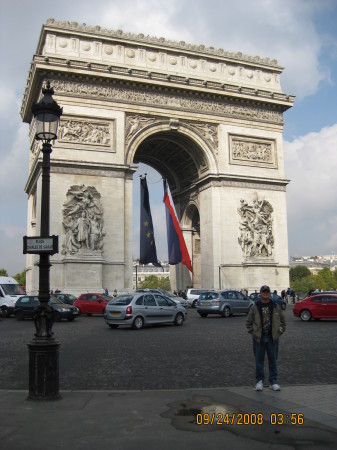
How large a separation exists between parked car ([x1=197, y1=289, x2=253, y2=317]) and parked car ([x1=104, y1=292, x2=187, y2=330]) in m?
4.67

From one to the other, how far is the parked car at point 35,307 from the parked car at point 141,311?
4013mm

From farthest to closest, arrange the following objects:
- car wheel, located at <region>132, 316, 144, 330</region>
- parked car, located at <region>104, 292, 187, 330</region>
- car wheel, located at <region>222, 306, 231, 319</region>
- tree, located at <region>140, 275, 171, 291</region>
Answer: tree, located at <region>140, 275, 171, 291</region>
car wheel, located at <region>222, 306, 231, 319</region>
car wheel, located at <region>132, 316, 144, 330</region>
parked car, located at <region>104, 292, 187, 330</region>

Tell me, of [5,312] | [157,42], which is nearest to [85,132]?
[157,42]

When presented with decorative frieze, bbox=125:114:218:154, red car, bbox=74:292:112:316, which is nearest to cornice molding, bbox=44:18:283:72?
decorative frieze, bbox=125:114:218:154

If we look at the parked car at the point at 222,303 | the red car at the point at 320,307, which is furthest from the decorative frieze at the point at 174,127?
the red car at the point at 320,307

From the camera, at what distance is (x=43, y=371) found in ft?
22.4

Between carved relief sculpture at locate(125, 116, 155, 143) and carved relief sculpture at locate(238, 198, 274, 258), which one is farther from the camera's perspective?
carved relief sculpture at locate(238, 198, 274, 258)

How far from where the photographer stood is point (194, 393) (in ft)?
23.3

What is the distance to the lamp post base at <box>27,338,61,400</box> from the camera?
266 inches

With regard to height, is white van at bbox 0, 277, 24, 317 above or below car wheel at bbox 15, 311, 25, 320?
above

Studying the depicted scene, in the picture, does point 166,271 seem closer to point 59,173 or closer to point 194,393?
point 59,173

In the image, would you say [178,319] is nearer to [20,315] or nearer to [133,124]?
[20,315]

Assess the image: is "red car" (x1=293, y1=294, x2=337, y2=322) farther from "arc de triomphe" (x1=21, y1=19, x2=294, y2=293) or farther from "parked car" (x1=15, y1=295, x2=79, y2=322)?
"arc de triomphe" (x1=21, y1=19, x2=294, y2=293)

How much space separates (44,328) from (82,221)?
22547mm
